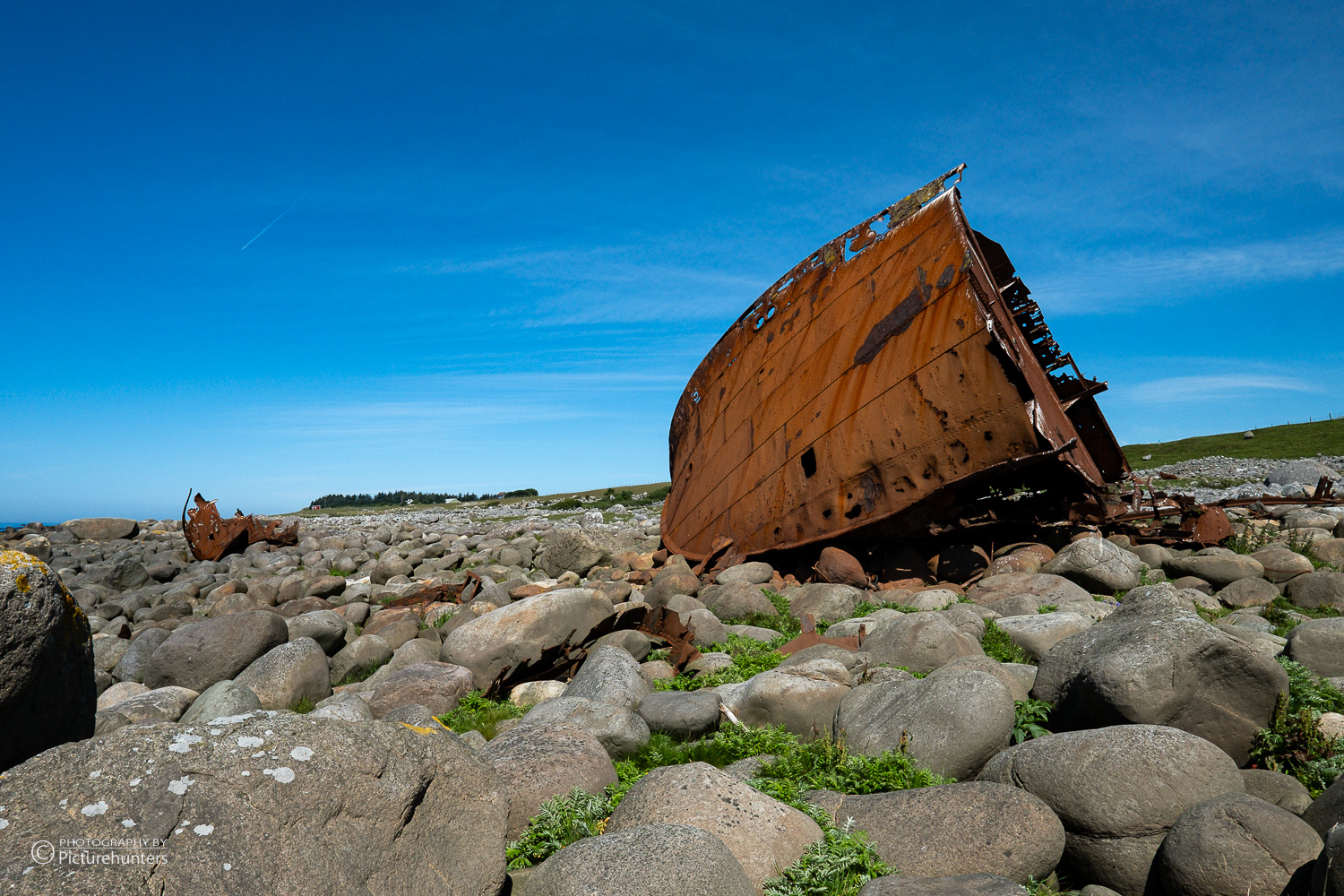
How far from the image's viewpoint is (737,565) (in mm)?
9836

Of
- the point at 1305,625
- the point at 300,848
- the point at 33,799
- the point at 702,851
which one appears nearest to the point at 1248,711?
the point at 1305,625

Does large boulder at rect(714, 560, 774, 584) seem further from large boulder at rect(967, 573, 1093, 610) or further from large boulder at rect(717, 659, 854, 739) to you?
large boulder at rect(717, 659, 854, 739)

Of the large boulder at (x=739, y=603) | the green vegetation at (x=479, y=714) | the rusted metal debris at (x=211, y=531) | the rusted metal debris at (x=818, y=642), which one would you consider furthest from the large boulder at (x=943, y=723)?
the rusted metal debris at (x=211, y=531)

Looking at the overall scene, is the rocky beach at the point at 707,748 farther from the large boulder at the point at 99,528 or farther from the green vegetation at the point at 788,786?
the large boulder at the point at 99,528

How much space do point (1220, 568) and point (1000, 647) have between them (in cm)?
385

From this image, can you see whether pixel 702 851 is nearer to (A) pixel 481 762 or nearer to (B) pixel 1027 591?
(A) pixel 481 762

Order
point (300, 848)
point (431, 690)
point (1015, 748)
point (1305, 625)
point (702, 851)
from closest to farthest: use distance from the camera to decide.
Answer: point (300, 848), point (702, 851), point (1015, 748), point (1305, 625), point (431, 690)

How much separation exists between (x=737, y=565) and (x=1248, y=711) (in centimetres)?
643

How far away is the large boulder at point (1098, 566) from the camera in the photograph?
7.82 meters

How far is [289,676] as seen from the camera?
608 cm

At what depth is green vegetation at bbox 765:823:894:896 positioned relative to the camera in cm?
286

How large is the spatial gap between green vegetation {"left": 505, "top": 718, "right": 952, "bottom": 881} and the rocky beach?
0.02 metres

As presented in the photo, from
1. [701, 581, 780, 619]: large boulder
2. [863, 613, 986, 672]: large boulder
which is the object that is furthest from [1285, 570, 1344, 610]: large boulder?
[701, 581, 780, 619]: large boulder

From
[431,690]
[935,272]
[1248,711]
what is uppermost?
[935,272]
